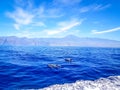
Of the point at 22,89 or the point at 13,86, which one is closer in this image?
the point at 22,89

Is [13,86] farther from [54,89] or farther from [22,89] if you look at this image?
[54,89]

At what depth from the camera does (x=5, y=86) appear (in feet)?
31.7

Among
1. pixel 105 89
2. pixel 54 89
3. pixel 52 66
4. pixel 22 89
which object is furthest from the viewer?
pixel 52 66

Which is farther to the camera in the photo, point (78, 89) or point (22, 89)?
point (22, 89)

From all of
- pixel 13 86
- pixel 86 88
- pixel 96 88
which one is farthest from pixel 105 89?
pixel 13 86

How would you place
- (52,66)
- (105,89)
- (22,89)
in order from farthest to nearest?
1. (52,66)
2. (22,89)
3. (105,89)

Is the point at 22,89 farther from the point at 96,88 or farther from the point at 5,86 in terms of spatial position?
the point at 96,88

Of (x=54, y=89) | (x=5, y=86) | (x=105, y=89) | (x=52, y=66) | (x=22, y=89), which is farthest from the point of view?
(x=52, y=66)

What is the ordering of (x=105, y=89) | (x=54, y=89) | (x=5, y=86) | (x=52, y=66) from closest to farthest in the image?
(x=105, y=89) → (x=54, y=89) → (x=5, y=86) → (x=52, y=66)

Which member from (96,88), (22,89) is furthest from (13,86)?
(96,88)

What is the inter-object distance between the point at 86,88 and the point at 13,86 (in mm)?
5143

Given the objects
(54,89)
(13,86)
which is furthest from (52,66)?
(54,89)

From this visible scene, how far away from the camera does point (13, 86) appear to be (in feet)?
31.7

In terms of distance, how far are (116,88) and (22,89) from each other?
5.56 meters
